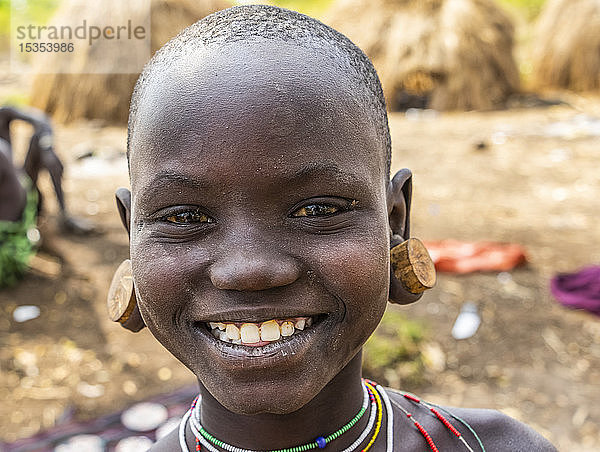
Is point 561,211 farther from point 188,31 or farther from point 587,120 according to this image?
point 188,31

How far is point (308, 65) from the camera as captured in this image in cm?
108

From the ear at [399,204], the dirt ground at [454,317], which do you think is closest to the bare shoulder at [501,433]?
the ear at [399,204]

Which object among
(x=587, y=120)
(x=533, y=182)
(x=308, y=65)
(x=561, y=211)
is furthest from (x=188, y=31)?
(x=587, y=120)

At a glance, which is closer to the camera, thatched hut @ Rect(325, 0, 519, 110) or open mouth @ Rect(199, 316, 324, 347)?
open mouth @ Rect(199, 316, 324, 347)

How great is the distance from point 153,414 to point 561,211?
4.92 meters

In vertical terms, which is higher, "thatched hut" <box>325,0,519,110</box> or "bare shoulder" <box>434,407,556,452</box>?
"bare shoulder" <box>434,407,556,452</box>

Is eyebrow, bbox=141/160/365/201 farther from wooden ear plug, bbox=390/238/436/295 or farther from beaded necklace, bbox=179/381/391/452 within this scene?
beaded necklace, bbox=179/381/391/452

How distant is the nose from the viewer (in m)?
0.99

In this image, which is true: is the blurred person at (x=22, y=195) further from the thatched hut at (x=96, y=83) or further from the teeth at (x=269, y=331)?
the thatched hut at (x=96, y=83)

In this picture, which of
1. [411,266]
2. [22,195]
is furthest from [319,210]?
[22,195]

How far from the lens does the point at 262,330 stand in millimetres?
1062

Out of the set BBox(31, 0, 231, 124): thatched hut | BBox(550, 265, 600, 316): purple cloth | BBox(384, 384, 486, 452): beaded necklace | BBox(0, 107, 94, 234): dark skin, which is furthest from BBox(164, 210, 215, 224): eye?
BBox(31, 0, 231, 124): thatched hut

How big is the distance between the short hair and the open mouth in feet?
1.27

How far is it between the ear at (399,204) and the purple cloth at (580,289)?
3714mm
